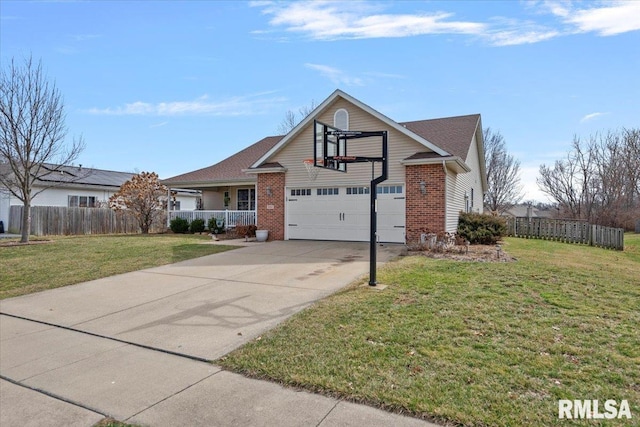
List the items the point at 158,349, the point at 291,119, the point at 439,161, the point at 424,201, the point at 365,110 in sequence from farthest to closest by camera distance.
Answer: the point at 291,119 < the point at 365,110 < the point at 424,201 < the point at 439,161 < the point at 158,349

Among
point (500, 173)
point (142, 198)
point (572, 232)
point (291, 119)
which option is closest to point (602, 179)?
point (500, 173)

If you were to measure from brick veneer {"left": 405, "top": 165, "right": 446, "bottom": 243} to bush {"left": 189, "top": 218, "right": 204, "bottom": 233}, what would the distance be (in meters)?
12.1

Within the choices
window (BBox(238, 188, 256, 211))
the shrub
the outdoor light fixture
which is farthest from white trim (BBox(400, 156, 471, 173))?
window (BBox(238, 188, 256, 211))

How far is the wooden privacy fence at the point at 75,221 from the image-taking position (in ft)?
67.3

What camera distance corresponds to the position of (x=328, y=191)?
49.3ft

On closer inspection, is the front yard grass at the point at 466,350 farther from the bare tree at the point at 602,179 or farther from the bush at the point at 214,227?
the bare tree at the point at 602,179

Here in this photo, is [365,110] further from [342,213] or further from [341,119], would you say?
[342,213]

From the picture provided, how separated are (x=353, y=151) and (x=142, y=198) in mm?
13610

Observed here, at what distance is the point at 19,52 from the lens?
591 inches

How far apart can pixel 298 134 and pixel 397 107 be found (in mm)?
12222

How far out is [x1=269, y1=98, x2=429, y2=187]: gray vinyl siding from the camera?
45.0 ft

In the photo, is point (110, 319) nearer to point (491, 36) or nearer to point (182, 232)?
point (491, 36)

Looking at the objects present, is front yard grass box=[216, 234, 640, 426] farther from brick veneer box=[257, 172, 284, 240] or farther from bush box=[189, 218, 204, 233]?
bush box=[189, 218, 204, 233]

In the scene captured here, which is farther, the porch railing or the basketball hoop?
the porch railing
